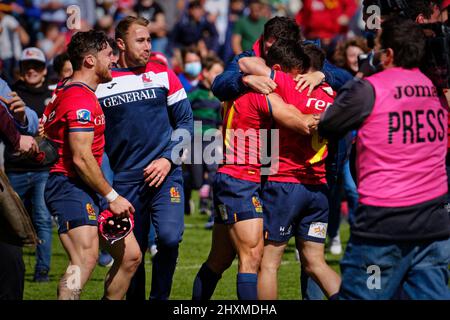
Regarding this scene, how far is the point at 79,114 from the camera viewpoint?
7.88 m

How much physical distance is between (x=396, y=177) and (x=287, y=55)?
2.01 m

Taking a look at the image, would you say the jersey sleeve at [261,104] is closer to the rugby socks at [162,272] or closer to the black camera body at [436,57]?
the black camera body at [436,57]

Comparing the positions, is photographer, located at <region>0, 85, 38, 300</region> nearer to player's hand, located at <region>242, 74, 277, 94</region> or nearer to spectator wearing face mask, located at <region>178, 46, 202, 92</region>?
player's hand, located at <region>242, 74, 277, 94</region>

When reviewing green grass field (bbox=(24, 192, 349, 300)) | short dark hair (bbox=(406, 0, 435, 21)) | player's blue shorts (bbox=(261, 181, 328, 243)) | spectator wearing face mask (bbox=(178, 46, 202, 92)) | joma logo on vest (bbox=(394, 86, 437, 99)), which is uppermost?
short dark hair (bbox=(406, 0, 435, 21))

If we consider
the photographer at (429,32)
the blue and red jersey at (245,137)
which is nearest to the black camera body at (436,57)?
the photographer at (429,32)

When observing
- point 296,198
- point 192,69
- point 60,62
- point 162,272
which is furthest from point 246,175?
point 192,69

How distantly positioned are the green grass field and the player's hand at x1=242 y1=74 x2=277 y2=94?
9.45 ft

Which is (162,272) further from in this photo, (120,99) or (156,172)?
(120,99)

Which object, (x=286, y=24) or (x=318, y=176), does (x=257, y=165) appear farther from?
(x=286, y=24)

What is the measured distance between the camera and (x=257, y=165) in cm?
801

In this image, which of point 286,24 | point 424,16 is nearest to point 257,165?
point 286,24

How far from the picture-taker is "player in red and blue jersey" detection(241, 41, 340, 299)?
7.90 meters

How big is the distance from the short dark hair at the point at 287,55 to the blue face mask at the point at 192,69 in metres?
8.34

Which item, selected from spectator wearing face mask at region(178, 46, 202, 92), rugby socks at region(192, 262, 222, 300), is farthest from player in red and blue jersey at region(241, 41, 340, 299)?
spectator wearing face mask at region(178, 46, 202, 92)
